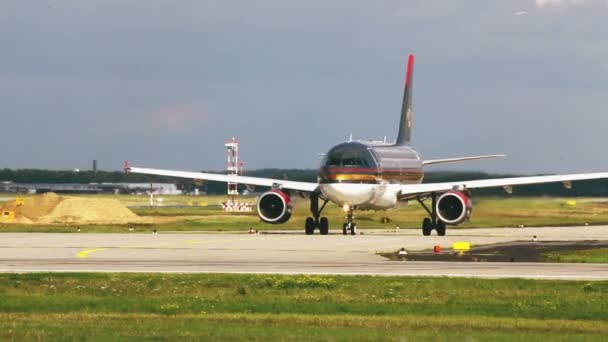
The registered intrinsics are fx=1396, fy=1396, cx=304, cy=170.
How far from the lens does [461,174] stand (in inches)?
3073

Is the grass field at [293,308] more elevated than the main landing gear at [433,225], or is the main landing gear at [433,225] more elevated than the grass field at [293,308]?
the main landing gear at [433,225]

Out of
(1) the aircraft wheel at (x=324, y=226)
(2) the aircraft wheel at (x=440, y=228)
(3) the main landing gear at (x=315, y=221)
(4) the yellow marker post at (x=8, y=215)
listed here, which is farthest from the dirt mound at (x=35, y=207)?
(2) the aircraft wheel at (x=440, y=228)

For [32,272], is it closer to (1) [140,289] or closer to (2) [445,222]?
(1) [140,289]

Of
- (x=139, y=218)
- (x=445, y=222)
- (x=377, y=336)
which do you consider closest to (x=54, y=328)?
(x=377, y=336)

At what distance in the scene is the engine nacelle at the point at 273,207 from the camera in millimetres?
70812

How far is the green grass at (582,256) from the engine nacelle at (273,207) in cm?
2251

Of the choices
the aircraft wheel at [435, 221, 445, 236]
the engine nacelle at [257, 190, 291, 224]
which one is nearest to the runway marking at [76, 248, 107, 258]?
the engine nacelle at [257, 190, 291, 224]

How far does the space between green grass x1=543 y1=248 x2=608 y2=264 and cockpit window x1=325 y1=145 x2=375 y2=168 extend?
18.4 m

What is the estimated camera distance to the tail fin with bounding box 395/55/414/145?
82688mm

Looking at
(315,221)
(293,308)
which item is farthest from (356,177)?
(293,308)

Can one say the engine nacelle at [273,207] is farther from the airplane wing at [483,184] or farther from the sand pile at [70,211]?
the sand pile at [70,211]

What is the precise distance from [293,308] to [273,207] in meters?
40.8

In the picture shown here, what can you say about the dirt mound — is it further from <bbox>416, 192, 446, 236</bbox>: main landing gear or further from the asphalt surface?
<bbox>416, 192, 446, 236</bbox>: main landing gear

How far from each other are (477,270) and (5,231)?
36989 millimetres
